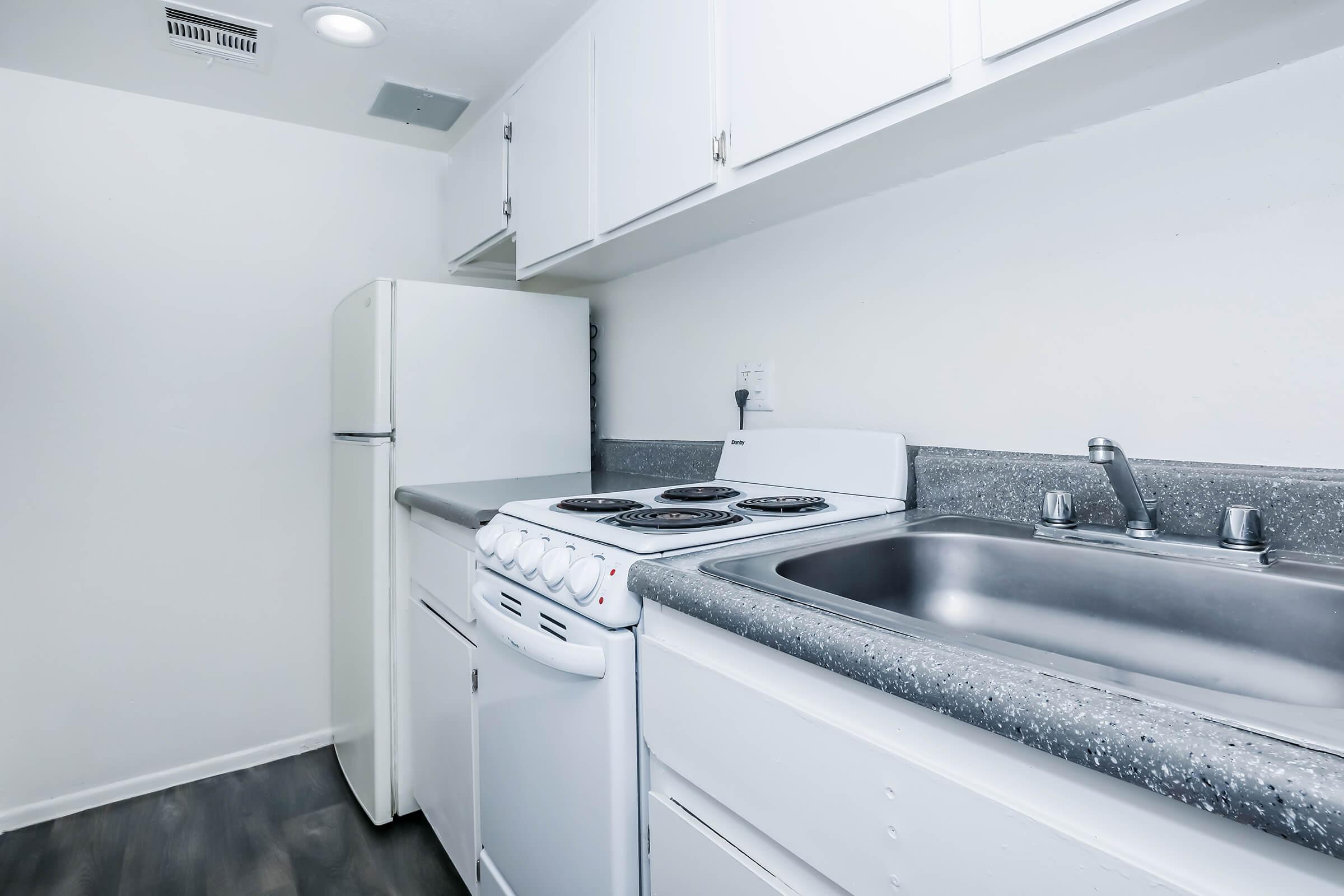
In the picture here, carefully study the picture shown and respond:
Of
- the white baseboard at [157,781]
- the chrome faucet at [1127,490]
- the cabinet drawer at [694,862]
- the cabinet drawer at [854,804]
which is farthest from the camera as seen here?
the white baseboard at [157,781]

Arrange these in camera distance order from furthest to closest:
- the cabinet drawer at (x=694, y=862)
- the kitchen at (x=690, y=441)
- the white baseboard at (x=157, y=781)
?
1. the white baseboard at (x=157, y=781)
2. the cabinet drawer at (x=694, y=862)
3. the kitchen at (x=690, y=441)

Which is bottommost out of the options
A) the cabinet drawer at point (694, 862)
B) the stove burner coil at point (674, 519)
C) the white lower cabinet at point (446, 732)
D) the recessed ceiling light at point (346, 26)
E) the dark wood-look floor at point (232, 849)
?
the dark wood-look floor at point (232, 849)

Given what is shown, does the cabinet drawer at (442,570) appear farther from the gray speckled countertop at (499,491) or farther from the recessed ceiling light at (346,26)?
the recessed ceiling light at (346,26)

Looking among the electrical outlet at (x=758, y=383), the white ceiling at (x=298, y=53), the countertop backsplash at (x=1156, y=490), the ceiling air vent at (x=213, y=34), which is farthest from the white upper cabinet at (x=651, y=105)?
the ceiling air vent at (x=213, y=34)

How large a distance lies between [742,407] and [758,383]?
0.08 meters

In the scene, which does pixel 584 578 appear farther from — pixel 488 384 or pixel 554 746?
pixel 488 384

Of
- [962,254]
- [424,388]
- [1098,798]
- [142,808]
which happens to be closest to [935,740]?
[1098,798]

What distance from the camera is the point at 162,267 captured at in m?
2.16

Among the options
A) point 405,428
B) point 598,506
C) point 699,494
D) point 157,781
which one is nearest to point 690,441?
point 699,494

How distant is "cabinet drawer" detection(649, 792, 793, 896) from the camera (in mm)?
746

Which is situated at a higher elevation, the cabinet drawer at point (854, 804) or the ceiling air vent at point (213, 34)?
the ceiling air vent at point (213, 34)

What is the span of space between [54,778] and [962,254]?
9.27 ft

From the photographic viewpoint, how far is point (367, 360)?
6.18 feet

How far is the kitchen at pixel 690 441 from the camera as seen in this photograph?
25.2 inches
